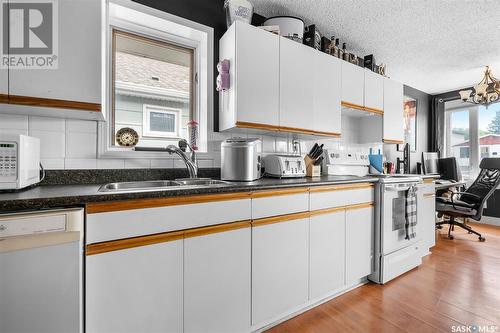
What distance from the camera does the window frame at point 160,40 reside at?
1.74 m

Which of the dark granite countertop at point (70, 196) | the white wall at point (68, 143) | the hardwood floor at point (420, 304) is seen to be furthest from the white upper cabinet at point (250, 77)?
the hardwood floor at point (420, 304)

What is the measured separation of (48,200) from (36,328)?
0.49 meters

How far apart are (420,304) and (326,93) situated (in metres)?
2.02

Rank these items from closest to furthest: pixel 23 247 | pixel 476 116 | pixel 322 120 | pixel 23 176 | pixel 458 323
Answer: pixel 23 247 < pixel 23 176 < pixel 458 323 < pixel 322 120 < pixel 476 116

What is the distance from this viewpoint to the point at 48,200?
0.94m

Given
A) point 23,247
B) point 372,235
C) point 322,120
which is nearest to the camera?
point 23,247

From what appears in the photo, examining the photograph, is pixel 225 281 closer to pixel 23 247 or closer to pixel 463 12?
pixel 23 247

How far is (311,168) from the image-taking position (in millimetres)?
2344

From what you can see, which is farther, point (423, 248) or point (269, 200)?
point (423, 248)

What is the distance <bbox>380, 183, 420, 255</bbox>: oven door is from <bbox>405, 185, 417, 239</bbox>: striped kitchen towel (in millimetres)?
28

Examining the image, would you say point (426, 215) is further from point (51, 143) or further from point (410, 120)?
point (51, 143)

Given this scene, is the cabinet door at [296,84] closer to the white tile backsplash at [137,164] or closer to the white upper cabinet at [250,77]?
the white upper cabinet at [250,77]

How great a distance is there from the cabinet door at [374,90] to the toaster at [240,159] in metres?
1.82

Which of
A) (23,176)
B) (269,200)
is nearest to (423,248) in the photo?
(269,200)
